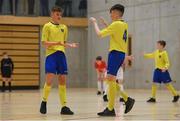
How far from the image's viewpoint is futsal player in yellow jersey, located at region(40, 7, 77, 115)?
9.95 metres

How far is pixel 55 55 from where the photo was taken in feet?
33.0

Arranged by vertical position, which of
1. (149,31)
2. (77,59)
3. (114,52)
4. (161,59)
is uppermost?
(149,31)

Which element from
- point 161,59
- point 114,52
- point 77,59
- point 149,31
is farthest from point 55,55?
point 77,59

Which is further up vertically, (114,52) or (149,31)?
(149,31)

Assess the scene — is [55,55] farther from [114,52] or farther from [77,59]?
[77,59]

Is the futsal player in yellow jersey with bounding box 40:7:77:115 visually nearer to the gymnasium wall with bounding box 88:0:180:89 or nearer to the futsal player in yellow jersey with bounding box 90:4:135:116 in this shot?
the futsal player in yellow jersey with bounding box 90:4:135:116

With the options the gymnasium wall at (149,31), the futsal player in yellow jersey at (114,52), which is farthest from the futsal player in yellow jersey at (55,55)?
the gymnasium wall at (149,31)

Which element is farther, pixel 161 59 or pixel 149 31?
pixel 149 31

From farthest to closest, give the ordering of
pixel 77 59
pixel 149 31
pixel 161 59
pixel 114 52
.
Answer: pixel 77 59 < pixel 149 31 < pixel 161 59 < pixel 114 52

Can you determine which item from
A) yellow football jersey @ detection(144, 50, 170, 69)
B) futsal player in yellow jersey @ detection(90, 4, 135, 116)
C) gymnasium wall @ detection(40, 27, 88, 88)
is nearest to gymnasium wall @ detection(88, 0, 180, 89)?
gymnasium wall @ detection(40, 27, 88, 88)

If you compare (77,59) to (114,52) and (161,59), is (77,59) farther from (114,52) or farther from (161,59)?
(114,52)

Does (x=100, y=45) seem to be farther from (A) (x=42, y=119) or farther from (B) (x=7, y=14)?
(A) (x=42, y=119)

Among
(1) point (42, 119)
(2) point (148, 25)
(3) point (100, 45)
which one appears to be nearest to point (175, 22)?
(2) point (148, 25)

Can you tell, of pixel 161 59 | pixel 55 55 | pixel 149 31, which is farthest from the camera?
pixel 149 31
